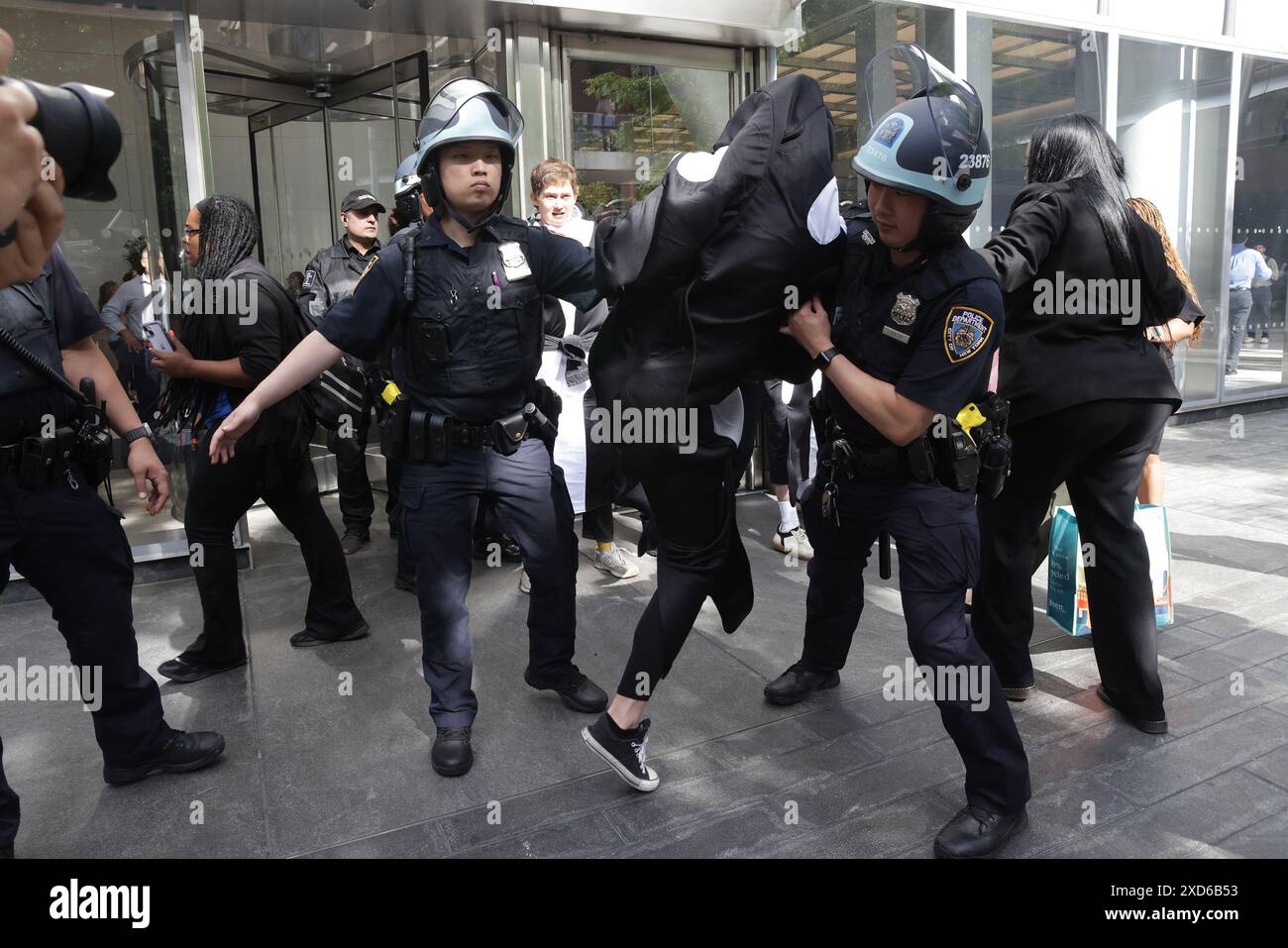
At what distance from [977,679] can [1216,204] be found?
8.87 m

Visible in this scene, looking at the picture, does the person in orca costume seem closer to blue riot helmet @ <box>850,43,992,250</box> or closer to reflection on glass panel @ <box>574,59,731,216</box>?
blue riot helmet @ <box>850,43,992,250</box>

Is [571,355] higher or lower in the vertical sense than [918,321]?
lower

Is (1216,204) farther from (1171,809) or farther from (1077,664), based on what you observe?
(1171,809)

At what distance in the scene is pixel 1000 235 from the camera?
291 cm

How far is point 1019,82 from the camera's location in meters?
7.82

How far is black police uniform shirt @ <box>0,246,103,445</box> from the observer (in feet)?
8.22

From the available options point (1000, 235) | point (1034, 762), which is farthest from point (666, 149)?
point (1034, 762)

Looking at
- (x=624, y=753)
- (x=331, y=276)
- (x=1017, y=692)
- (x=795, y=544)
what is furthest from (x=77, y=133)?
(x=795, y=544)

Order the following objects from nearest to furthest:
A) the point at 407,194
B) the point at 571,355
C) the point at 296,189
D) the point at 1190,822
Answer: the point at 1190,822, the point at 407,194, the point at 571,355, the point at 296,189

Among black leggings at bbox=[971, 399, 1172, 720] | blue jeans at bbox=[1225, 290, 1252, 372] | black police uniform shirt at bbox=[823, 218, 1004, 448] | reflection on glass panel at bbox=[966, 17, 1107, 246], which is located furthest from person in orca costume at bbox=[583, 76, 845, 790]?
blue jeans at bbox=[1225, 290, 1252, 372]

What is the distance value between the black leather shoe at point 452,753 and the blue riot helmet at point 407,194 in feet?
8.94

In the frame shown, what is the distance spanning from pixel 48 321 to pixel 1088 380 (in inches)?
123

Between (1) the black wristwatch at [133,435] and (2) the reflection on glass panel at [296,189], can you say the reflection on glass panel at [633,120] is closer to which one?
(2) the reflection on glass panel at [296,189]

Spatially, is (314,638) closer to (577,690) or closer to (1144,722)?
(577,690)
